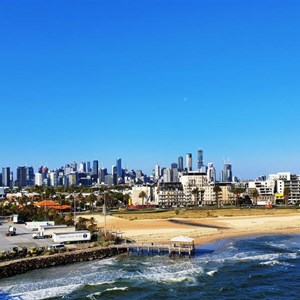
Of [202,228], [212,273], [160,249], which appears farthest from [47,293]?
[202,228]

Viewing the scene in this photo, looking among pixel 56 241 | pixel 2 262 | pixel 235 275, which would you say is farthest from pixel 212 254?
pixel 2 262

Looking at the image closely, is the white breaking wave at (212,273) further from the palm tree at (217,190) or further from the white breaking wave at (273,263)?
the palm tree at (217,190)

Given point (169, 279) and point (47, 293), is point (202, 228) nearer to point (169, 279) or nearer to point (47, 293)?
point (169, 279)

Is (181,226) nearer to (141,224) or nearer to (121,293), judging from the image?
(141,224)

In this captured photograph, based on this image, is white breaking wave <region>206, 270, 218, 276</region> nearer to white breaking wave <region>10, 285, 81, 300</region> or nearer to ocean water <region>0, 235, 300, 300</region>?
ocean water <region>0, 235, 300, 300</region>

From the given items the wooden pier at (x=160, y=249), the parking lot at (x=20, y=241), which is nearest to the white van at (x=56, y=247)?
the parking lot at (x=20, y=241)

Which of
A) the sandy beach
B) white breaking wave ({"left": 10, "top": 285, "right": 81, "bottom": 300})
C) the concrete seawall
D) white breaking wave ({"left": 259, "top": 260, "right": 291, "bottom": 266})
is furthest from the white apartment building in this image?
white breaking wave ({"left": 10, "top": 285, "right": 81, "bottom": 300})
